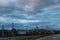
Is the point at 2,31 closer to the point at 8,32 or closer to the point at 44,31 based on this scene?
the point at 8,32

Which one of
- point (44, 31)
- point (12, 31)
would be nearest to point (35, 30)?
point (44, 31)

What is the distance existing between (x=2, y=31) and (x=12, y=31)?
5545 millimetres

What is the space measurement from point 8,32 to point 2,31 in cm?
506

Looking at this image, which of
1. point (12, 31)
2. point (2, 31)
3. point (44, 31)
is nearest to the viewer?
point (2, 31)

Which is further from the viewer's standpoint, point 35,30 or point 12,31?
point 35,30

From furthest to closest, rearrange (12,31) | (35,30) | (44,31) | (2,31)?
→ (44,31) → (35,30) → (12,31) → (2,31)

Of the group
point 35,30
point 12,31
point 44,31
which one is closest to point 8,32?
point 12,31

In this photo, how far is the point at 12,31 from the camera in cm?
7069

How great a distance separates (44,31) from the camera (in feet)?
330

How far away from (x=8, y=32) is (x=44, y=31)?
113ft

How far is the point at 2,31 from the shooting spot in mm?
66375

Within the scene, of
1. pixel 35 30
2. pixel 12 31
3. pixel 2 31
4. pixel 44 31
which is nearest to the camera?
pixel 2 31

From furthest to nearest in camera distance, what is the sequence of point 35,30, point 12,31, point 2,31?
point 35,30
point 12,31
point 2,31

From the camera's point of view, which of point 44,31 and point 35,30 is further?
point 44,31
